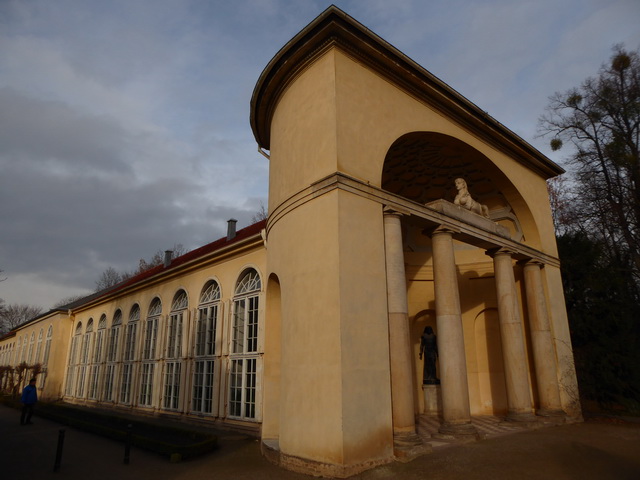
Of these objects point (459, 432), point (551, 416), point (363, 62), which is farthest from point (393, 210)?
point (551, 416)

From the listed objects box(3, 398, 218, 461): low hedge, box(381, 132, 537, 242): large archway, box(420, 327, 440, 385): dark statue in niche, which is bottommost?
box(3, 398, 218, 461): low hedge

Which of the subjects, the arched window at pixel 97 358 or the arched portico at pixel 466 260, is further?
the arched window at pixel 97 358

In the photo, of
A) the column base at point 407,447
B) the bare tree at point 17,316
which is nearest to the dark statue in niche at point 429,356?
the column base at point 407,447

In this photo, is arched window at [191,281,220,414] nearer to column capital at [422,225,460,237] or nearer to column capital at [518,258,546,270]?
column capital at [422,225,460,237]

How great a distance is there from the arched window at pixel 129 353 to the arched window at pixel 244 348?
885 cm

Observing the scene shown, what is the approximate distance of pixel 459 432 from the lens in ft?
29.7

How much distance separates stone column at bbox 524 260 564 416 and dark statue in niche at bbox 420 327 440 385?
291cm

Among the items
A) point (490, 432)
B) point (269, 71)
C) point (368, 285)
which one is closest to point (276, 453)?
point (368, 285)

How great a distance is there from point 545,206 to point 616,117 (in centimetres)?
753

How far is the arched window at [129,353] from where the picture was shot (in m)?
20.4

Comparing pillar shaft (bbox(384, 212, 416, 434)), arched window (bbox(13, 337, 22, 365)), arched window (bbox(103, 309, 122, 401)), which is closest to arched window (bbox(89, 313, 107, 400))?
arched window (bbox(103, 309, 122, 401))

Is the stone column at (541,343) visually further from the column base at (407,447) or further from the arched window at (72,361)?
the arched window at (72,361)

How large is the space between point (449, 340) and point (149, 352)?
47.3ft

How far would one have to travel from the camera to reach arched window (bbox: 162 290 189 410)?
54.7 ft
